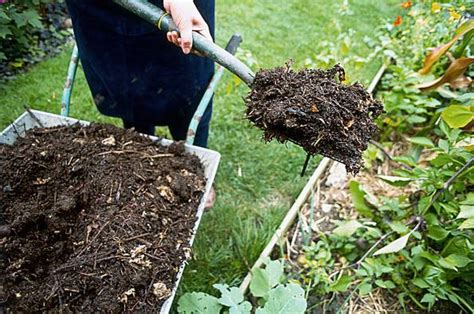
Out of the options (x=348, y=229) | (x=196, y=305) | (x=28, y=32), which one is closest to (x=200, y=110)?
(x=196, y=305)

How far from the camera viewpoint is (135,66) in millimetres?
1532

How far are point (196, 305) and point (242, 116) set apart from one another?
1.19 meters

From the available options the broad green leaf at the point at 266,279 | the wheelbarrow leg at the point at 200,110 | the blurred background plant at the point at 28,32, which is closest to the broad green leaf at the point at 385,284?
the broad green leaf at the point at 266,279

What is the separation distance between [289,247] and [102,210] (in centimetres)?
90

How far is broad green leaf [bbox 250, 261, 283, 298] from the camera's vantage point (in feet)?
4.85

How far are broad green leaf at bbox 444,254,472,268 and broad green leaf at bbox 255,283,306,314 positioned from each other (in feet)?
1.83

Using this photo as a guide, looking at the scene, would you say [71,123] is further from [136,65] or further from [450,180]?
[450,180]

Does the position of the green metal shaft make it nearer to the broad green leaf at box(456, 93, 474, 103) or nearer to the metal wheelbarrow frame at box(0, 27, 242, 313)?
the metal wheelbarrow frame at box(0, 27, 242, 313)

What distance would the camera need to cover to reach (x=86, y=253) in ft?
3.69

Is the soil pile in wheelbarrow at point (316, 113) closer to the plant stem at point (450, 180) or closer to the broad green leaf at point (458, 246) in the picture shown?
the plant stem at point (450, 180)

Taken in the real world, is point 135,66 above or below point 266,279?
above

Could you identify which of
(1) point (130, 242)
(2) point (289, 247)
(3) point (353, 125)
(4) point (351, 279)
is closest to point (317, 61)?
(2) point (289, 247)

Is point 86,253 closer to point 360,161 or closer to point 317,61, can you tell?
point 360,161

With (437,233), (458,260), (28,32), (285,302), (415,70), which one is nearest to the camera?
(285,302)
